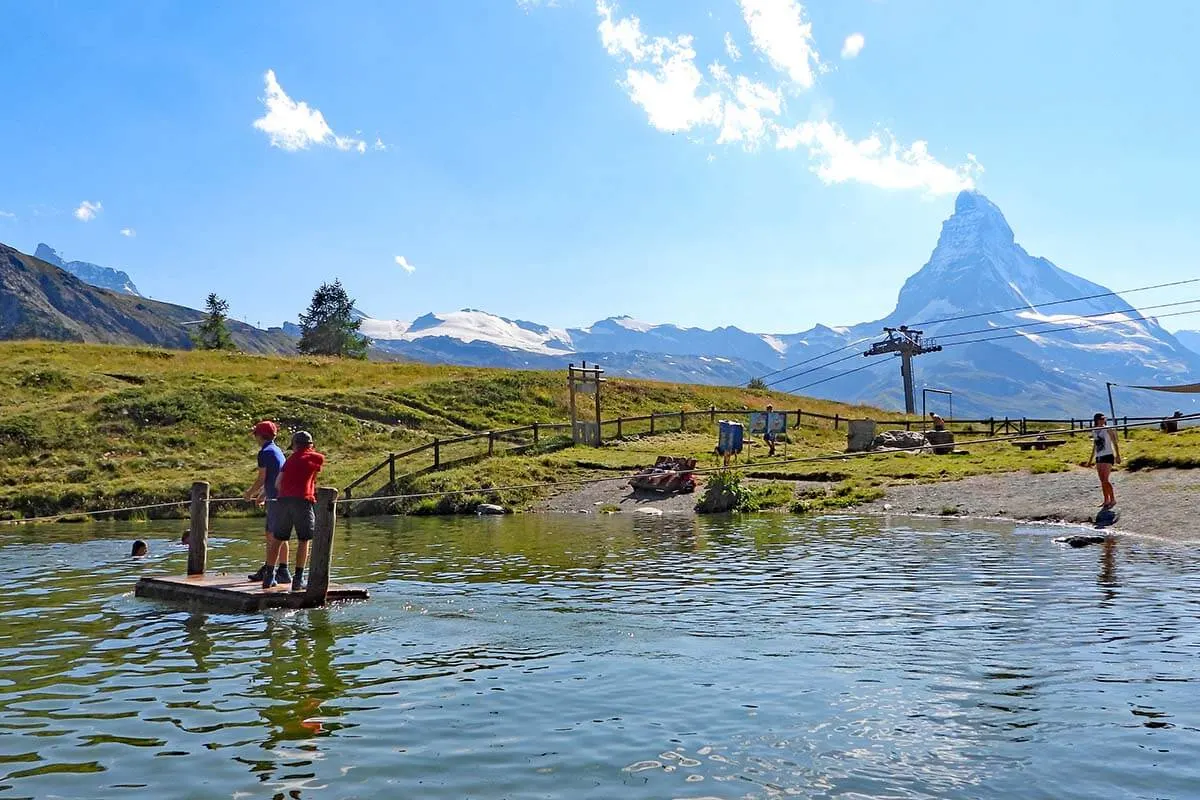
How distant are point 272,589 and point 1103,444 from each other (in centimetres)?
2106

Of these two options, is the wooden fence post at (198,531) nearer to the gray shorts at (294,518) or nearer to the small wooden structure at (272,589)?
the small wooden structure at (272,589)

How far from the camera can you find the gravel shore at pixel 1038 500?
995 inches

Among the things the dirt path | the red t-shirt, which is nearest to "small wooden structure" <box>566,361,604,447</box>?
the dirt path

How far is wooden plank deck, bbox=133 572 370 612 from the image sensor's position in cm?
1650

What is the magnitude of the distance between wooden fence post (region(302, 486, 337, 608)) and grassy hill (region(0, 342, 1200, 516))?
21.4 meters

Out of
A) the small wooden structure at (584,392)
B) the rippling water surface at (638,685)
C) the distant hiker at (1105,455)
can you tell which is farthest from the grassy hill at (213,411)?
the rippling water surface at (638,685)

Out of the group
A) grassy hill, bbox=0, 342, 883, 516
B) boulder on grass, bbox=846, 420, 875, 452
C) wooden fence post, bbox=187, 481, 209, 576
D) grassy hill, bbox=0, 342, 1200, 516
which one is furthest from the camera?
boulder on grass, bbox=846, 420, 875, 452

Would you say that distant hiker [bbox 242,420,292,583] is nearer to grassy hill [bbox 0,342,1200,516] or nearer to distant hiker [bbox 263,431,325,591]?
distant hiker [bbox 263,431,325,591]

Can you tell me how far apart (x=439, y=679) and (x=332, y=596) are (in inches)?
238

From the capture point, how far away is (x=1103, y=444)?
25.4m

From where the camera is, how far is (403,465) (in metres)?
45.1

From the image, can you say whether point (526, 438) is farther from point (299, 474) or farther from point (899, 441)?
point (299, 474)

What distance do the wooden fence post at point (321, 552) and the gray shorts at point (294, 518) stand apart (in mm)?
169

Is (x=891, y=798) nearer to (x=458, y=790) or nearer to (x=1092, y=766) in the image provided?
(x=1092, y=766)
